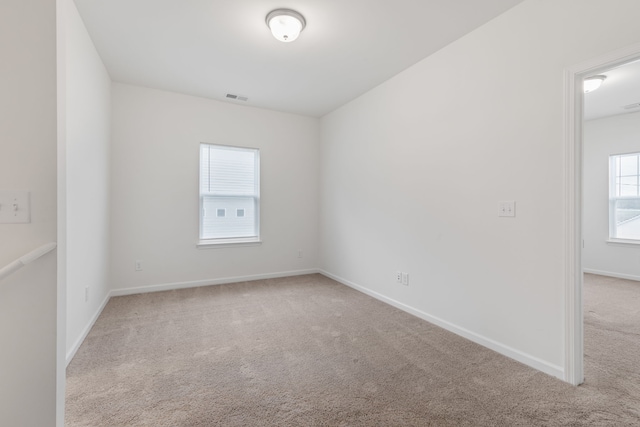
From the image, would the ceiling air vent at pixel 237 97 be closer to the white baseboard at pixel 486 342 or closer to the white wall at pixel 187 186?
the white wall at pixel 187 186

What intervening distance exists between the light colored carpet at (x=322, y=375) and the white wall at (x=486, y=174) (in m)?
0.33

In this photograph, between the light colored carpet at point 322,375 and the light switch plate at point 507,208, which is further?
the light switch plate at point 507,208

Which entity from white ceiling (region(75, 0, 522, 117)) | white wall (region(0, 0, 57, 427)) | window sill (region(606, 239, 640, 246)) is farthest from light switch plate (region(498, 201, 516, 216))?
window sill (region(606, 239, 640, 246))

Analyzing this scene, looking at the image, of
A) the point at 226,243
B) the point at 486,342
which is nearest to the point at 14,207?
the point at 486,342

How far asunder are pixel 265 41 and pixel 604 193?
6012mm

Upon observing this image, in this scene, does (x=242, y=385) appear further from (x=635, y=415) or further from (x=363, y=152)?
(x=363, y=152)

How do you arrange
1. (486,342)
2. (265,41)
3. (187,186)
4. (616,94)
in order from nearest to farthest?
(486,342) < (265,41) < (616,94) < (187,186)

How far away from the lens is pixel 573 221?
188 cm

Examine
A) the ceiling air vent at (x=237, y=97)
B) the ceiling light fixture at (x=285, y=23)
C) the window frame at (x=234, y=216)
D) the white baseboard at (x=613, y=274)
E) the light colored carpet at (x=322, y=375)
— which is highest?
the ceiling air vent at (x=237, y=97)

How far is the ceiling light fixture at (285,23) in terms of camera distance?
2.30 m

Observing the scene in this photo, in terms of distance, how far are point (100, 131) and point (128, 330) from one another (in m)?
2.08

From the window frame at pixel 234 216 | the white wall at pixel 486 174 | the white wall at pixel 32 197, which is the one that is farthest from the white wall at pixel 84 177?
the white wall at pixel 486 174

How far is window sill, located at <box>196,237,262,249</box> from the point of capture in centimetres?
417

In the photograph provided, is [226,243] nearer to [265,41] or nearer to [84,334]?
[84,334]
